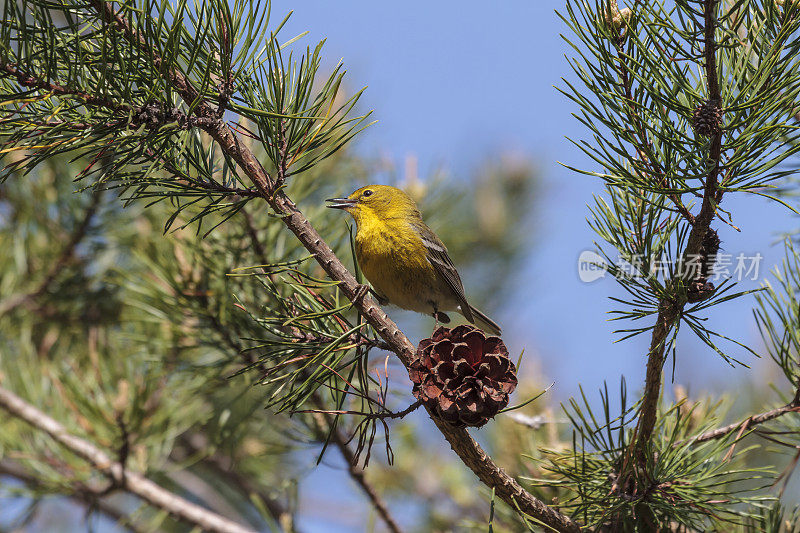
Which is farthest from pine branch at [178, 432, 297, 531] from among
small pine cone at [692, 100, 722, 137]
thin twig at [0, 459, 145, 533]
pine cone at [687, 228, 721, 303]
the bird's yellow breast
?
small pine cone at [692, 100, 722, 137]

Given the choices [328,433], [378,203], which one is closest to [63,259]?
[378,203]

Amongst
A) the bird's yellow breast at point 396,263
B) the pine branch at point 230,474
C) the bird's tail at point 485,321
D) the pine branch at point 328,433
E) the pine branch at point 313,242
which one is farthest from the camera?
the bird's tail at point 485,321

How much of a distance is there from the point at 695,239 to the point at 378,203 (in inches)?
83.3

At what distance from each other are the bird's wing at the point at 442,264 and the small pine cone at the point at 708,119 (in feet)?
6.28

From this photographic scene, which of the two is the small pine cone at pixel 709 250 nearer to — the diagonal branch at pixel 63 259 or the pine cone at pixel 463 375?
the pine cone at pixel 463 375

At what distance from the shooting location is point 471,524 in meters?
2.42

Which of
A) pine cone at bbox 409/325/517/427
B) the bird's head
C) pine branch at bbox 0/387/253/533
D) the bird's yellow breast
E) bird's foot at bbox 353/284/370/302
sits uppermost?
the bird's head

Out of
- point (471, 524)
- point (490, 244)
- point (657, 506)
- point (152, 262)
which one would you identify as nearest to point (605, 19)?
point (657, 506)

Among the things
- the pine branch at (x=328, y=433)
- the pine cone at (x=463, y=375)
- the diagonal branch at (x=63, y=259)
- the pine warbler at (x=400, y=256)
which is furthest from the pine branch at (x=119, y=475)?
the pine cone at (x=463, y=375)

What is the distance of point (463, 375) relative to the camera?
1.71 meters

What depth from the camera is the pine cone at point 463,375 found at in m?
1.68

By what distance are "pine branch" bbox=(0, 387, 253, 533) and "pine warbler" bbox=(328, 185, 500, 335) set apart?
1.22 metres

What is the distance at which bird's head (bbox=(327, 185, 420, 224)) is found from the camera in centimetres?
352

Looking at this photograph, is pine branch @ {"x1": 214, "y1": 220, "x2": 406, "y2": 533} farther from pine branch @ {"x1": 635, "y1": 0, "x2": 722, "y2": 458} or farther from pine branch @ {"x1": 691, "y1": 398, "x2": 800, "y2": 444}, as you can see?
pine branch @ {"x1": 691, "y1": 398, "x2": 800, "y2": 444}
